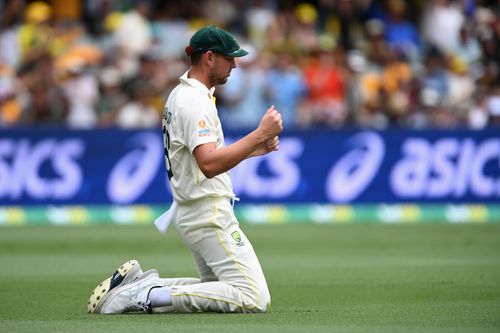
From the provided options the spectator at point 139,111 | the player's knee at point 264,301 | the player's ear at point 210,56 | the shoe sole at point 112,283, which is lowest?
the player's knee at point 264,301

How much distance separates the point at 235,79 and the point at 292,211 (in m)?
2.64

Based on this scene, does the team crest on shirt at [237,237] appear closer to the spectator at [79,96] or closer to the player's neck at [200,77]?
the player's neck at [200,77]

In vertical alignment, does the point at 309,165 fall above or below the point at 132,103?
below

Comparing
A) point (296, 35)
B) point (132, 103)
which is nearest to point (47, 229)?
point (132, 103)

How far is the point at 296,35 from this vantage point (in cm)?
1953

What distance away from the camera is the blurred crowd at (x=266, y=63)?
1766cm

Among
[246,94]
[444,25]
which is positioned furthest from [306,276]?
[444,25]

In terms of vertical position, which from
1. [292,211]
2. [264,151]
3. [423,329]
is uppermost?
[264,151]

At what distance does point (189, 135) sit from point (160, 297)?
1.11 m

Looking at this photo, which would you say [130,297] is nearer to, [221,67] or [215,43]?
[221,67]

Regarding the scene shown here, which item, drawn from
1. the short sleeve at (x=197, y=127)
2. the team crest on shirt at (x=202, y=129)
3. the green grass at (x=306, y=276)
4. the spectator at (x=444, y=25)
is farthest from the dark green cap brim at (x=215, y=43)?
the spectator at (x=444, y=25)

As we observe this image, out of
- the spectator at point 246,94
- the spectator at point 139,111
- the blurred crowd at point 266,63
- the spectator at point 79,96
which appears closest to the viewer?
the spectator at point 139,111

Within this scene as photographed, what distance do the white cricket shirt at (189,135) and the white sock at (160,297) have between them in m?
0.60

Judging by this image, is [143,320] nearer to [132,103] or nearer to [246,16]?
[132,103]
